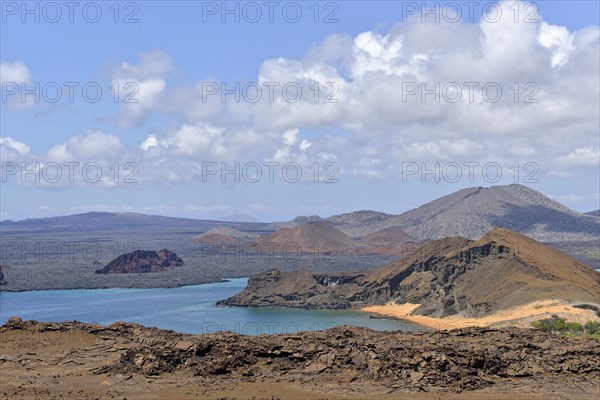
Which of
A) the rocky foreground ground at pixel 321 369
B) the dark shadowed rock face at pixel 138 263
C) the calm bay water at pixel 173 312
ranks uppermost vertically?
the dark shadowed rock face at pixel 138 263

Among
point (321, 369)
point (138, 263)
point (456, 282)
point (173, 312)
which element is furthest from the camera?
point (138, 263)

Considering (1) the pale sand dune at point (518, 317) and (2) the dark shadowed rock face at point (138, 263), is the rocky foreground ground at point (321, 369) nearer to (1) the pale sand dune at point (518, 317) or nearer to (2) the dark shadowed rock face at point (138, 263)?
(1) the pale sand dune at point (518, 317)

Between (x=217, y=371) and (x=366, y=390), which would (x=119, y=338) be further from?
(x=366, y=390)

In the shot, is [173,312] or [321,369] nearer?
[321,369]

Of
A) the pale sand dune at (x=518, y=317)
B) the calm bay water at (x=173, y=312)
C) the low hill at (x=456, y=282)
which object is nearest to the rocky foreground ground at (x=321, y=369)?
the pale sand dune at (x=518, y=317)

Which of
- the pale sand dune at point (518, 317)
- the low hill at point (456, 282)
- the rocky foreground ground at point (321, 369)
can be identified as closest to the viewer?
the rocky foreground ground at point (321, 369)

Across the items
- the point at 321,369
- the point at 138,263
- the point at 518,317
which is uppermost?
the point at 138,263

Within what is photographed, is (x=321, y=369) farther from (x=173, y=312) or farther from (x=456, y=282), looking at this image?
(x=173, y=312)

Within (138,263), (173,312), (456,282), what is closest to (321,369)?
(456,282)
